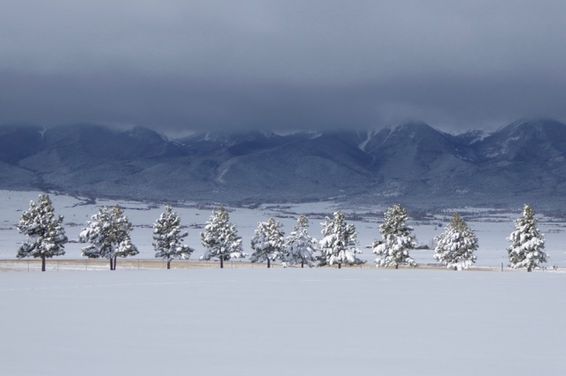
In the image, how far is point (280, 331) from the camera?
24.3m

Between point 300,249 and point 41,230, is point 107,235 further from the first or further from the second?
point 300,249

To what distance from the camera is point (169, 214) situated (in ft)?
304

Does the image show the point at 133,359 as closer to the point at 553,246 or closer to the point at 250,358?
the point at 250,358

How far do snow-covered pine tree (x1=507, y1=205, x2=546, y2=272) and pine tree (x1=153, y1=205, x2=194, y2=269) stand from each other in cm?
3667

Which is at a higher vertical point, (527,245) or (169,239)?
(169,239)

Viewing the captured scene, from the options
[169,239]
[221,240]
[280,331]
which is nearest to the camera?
[280,331]

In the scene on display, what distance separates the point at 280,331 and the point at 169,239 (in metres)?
67.6

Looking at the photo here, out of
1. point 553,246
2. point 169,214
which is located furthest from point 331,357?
point 553,246

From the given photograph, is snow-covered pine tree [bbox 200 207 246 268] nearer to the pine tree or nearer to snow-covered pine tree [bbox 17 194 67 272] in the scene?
the pine tree

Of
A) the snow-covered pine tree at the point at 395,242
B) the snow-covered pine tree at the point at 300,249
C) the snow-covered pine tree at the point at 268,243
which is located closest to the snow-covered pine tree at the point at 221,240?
the snow-covered pine tree at the point at 268,243

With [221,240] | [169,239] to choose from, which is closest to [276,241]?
[221,240]

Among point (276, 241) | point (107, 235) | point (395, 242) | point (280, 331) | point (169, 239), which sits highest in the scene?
point (107, 235)

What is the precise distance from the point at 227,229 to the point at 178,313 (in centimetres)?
6518

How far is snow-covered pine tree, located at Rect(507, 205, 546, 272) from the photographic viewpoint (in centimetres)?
8162
